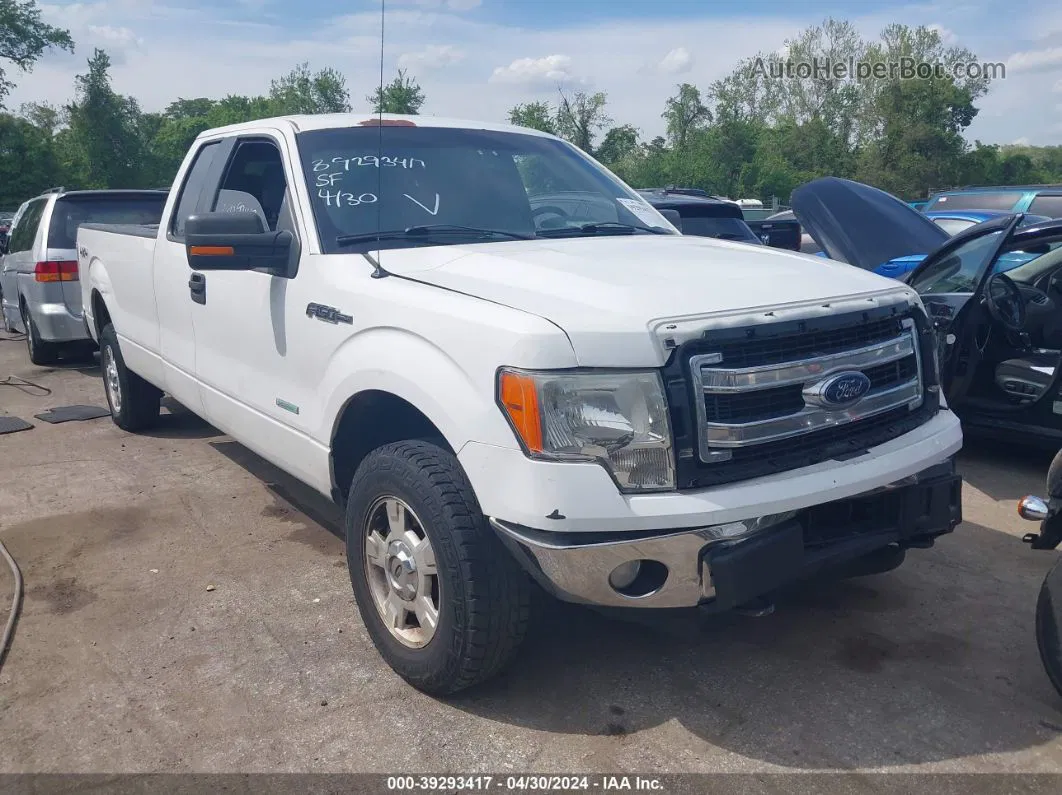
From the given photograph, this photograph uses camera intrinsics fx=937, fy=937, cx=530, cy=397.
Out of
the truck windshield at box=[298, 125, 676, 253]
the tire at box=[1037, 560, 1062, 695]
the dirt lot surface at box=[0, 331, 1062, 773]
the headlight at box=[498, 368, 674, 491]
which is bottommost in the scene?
the dirt lot surface at box=[0, 331, 1062, 773]

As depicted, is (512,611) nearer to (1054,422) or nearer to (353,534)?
(353,534)

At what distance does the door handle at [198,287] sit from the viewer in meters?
4.56

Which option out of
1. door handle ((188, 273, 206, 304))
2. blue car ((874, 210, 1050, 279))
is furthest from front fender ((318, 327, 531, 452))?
blue car ((874, 210, 1050, 279))

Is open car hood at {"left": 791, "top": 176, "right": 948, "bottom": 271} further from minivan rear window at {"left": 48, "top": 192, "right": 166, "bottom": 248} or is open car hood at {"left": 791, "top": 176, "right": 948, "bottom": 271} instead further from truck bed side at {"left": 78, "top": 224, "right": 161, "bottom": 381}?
minivan rear window at {"left": 48, "top": 192, "right": 166, "bottom": 248}

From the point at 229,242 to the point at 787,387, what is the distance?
84.4 inches

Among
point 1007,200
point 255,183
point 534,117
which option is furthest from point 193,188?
point 534,117

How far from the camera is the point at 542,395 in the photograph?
2.62m

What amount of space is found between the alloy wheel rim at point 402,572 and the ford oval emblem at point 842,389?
1.31m

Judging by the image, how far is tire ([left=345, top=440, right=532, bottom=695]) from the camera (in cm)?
281

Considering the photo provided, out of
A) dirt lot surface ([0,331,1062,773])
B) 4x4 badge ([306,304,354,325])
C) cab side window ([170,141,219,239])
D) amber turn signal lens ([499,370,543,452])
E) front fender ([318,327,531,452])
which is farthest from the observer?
cab side window ([170,141,219,239])

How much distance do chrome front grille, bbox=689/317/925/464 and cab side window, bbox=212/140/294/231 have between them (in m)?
2.40

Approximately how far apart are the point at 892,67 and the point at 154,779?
52318mm

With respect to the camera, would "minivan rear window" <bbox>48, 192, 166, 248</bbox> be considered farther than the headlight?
Yes

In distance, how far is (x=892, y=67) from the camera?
47.8 meters
